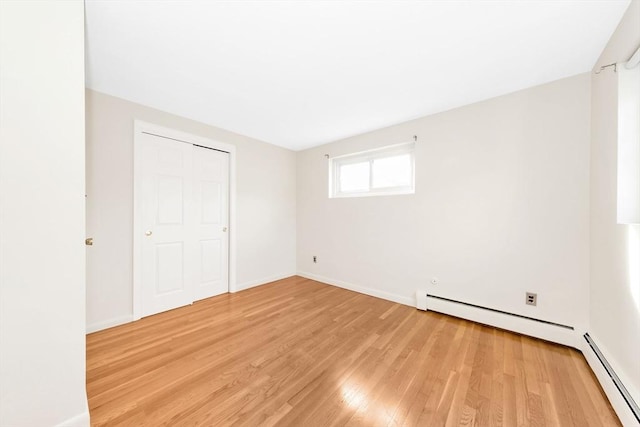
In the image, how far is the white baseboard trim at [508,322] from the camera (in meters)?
1.88

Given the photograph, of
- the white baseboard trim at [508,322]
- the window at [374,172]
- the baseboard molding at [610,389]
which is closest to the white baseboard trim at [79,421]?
the baseboard molding at [610,389]

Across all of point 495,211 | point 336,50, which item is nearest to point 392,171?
point 495,211

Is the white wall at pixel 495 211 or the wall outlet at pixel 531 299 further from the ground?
the white wall at pixel 495 211

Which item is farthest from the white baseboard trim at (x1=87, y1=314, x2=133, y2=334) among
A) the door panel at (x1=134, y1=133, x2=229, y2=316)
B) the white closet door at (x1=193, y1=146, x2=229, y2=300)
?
the white closet door at (x1=193, y1=146, x2=229, y2=300)

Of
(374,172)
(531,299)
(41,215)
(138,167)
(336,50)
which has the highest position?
(336,50)

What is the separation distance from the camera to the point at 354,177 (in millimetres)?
3549

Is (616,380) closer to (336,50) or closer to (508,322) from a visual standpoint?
(508,322)

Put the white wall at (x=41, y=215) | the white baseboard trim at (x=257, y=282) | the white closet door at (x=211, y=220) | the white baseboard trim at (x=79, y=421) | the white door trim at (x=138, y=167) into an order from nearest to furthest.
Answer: the white wall at (x=41, y=215) → the white baseboard trim at (x=79, y=421) → the white door trim at (x=138, y=167) → the white closet door at (x=211, y=220) → the white baseboard trim at (x=257, y=282)

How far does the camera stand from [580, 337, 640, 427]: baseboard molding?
1.15 metres

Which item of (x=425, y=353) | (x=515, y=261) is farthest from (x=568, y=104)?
(x=425, y=353)

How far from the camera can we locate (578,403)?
4.35 ft

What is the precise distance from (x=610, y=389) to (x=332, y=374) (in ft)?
5.45

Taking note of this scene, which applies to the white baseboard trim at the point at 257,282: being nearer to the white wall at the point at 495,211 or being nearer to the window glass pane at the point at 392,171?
the white wall at the point at 495,211

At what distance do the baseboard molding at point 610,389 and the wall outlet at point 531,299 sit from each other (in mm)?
360
